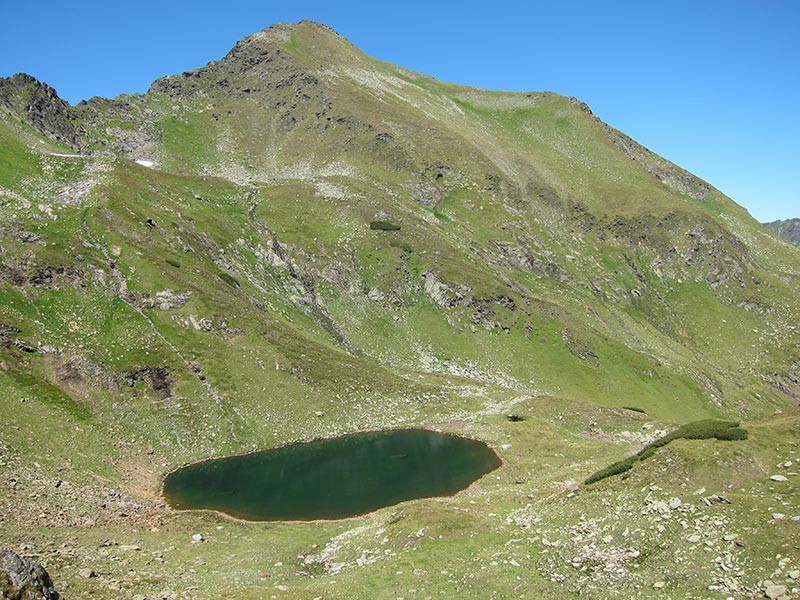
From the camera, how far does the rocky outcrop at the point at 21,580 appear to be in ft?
56.5

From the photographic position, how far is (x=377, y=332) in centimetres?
9381

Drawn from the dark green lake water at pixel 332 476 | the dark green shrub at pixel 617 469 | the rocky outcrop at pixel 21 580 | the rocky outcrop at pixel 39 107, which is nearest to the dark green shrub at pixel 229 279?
the dark green lake water at pixel 332 476

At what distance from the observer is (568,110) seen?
198 metres

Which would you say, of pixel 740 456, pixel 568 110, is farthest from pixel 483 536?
pixel 568 110

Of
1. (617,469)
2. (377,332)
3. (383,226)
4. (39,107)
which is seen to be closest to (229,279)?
(377,332)

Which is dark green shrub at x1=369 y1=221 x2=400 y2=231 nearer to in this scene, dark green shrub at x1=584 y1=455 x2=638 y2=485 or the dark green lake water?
the dark green lake water

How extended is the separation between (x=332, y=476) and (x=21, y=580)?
36.0 meters

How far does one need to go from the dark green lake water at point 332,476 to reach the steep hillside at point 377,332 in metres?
2.82

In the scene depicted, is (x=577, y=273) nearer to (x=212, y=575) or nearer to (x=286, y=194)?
(x=286, y=194)

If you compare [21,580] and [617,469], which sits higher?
[21,580]

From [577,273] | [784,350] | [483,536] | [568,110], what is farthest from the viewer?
[568,110]

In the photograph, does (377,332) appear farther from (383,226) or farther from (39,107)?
(39,107)

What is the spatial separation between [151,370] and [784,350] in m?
130

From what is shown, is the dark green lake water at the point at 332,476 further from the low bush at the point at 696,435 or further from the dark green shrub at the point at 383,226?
the dark green shrub at the point at 383,226
